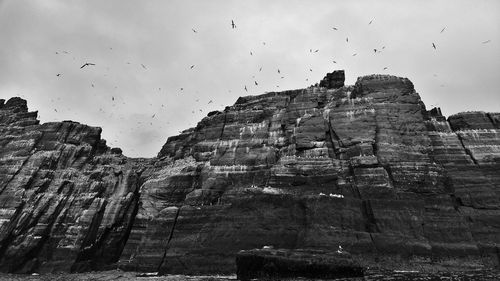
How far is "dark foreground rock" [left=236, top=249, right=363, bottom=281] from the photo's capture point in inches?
1863

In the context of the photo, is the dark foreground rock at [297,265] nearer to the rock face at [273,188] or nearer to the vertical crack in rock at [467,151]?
the rock face at [273,188]

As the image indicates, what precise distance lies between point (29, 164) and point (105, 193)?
19.9 metres

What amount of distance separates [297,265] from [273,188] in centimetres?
2369

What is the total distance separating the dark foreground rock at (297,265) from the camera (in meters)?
47.3

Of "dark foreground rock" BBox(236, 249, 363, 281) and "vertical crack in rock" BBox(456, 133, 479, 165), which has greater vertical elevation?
"vertical crack in rock" BBox(456, 133, 479, 165)

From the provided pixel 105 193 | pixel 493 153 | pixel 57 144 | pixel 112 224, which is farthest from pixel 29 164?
pixel 493 153

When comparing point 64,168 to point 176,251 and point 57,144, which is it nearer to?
point 57,144

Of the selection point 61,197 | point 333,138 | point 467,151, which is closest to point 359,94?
point 333,138

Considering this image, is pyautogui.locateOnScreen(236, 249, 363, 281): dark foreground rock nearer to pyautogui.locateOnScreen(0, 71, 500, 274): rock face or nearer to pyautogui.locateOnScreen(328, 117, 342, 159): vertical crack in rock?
pyautogui.locateOnScreen(0, 71, 500, 274): rock face

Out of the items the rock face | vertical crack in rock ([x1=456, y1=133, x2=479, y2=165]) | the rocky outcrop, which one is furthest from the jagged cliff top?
the rocky outcrop

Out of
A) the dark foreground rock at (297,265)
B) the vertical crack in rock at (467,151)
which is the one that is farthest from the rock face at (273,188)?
the dark foreground rock at (297,265)

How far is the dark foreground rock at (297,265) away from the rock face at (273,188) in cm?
1133

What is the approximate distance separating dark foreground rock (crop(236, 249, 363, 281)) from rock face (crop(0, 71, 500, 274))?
1133 cm

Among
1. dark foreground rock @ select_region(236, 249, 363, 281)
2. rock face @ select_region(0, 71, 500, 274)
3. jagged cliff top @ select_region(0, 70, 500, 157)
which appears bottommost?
dark foreground rock @ select_region(236, 249, 363, 281)
